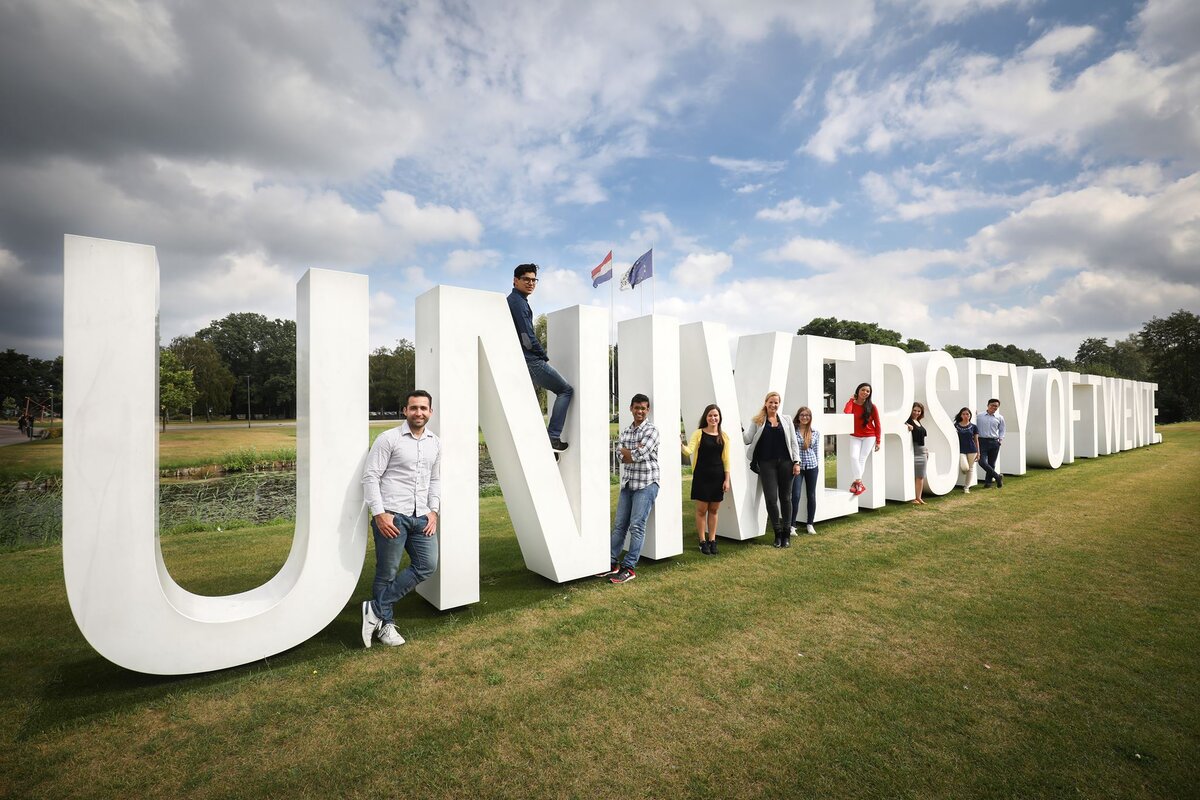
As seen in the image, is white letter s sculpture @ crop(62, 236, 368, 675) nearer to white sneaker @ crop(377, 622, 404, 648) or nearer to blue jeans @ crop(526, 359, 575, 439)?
white sneaker @ crop(377, 622, 404, 648)

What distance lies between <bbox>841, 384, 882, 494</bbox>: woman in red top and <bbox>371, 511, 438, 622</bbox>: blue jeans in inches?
269

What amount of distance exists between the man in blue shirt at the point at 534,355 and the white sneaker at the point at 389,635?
2.24m

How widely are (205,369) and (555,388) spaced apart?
4883 centimetres

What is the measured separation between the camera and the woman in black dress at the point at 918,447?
9.34m

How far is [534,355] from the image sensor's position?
5.46 m

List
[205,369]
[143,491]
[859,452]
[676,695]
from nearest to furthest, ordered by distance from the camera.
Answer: [676,695] < [143,491] < [859,452] < [205,369]

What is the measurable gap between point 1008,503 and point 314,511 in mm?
10969

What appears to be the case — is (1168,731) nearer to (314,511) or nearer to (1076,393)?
(314,511)

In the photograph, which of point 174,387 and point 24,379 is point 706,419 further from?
point 174,387

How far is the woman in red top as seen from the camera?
329 inches

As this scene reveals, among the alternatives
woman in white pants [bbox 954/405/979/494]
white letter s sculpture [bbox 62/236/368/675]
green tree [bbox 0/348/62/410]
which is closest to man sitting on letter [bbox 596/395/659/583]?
white letter s sculpture [bbox 62/236/368/675]

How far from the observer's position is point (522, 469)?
5.08m

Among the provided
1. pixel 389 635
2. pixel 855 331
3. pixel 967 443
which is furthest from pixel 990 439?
pixel 855 331

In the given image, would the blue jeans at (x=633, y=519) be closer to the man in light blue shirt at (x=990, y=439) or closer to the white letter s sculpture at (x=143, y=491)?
the white letter s sculpture at (x=143, y=491)
